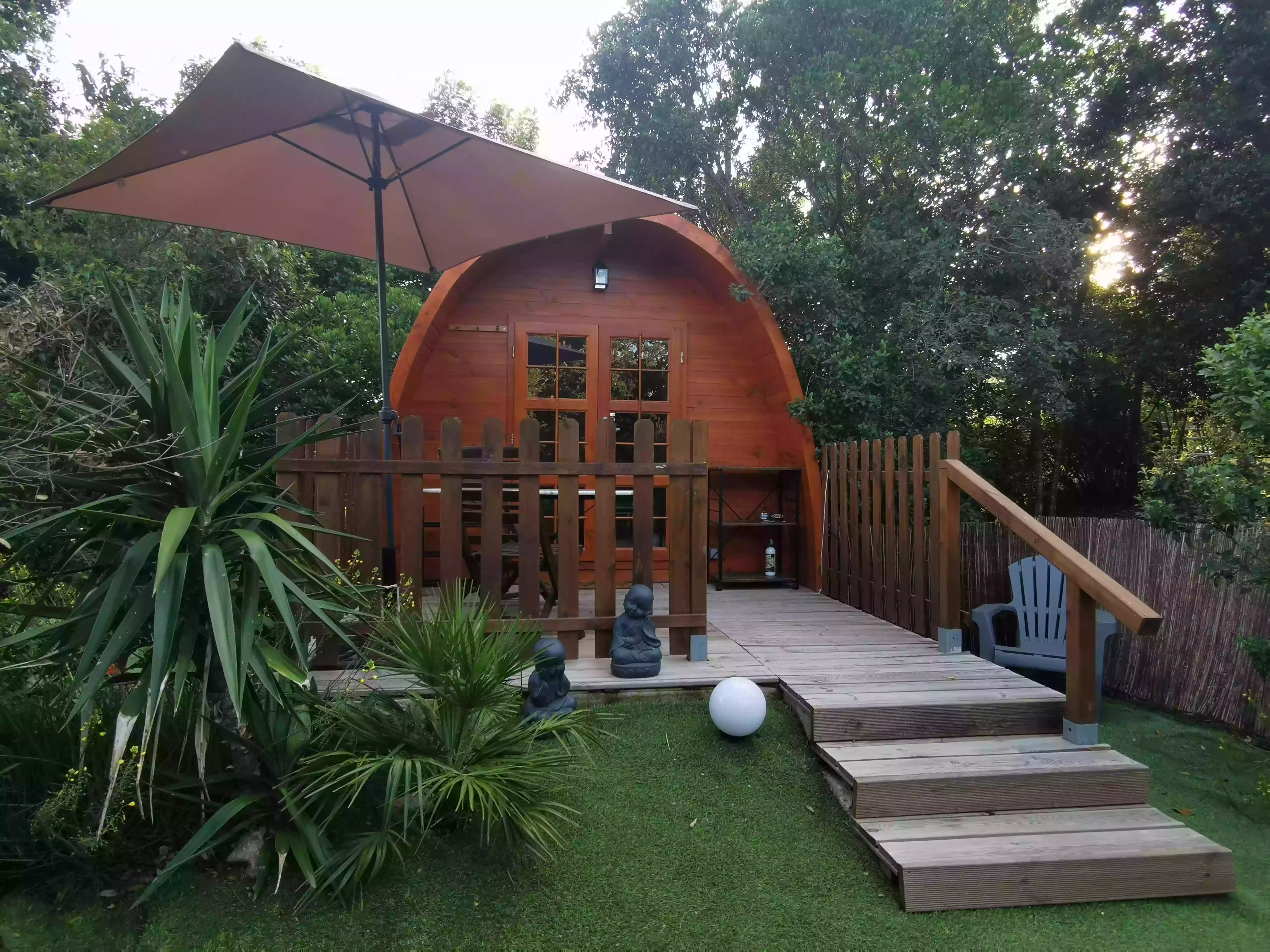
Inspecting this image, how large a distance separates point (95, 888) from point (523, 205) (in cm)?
345

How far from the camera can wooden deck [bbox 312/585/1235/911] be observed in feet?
7.72

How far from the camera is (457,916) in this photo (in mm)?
2137

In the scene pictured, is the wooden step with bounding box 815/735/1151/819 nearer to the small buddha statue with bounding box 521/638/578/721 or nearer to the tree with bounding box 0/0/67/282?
the small buddha statue with bounding box 521/638/578/721

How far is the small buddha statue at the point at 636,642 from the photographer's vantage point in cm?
329

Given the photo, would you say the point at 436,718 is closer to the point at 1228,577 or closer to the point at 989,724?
the point at 989,724

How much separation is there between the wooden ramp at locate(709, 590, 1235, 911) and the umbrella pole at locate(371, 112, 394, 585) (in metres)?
1.96

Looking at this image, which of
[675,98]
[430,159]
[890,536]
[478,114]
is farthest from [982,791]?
[478,114]

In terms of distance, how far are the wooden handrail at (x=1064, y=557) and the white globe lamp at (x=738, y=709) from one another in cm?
139

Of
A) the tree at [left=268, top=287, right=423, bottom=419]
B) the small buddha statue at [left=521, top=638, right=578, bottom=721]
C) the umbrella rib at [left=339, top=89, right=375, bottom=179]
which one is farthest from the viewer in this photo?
the tree at [left=268, top=287, right=423, bottom=419]

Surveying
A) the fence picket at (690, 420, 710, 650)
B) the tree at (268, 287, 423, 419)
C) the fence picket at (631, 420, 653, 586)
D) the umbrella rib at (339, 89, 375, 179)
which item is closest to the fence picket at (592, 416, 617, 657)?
the fence picket at (631, 420, 653, 586)

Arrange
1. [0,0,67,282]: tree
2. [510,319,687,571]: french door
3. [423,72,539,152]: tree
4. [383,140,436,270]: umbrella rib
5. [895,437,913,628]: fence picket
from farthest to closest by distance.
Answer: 1. [423,72,539,152]: tree
2. [0,0,67,282]: tree
3. [510,319,687,571]: french door
4. [895,437,913,628]: fence picket
5. [383,140,436,270]: umbrella rib

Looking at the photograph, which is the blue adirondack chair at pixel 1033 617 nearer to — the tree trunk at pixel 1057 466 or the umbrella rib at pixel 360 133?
the umbrella rib at pixel 360 133

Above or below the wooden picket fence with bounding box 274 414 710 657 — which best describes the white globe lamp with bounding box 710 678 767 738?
below

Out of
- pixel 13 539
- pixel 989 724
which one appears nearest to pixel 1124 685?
pixel 989 724
